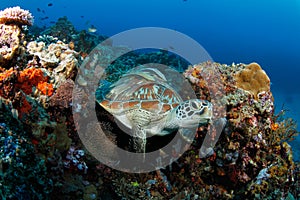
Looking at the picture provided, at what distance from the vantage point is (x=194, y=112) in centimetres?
345

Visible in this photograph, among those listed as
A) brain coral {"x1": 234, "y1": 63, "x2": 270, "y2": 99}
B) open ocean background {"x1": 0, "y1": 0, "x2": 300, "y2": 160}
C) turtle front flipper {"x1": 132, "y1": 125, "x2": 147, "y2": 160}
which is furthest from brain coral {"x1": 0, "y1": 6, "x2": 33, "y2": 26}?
open ocean background {"x1": 0, "y1": 0, "x2": 300, "y2": 160}

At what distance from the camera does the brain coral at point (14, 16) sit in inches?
164

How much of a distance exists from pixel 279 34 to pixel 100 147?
8863 centimetres

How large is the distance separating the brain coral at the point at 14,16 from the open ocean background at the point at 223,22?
45763 millimetres

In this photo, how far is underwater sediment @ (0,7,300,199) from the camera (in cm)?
304

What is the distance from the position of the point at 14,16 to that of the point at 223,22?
98.4 metres

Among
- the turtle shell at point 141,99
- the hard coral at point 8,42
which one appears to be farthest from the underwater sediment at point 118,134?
the turtle shell at point 141,99

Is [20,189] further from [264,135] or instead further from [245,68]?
[245,68]

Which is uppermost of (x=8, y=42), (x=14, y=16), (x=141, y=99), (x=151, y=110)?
(x=14, y=16)

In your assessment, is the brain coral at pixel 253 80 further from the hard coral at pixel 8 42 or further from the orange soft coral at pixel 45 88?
the hard coral at pixel 8 42

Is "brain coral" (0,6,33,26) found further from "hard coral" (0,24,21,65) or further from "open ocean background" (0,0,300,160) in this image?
"open ocean background" (0,0,300,160)

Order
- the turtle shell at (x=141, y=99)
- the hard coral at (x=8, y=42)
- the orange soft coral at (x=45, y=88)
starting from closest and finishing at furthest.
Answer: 1. the orange soft coral at (x=45, y=88)
2. the hard coral at (x=8, y=42)
3. the turtle shell at (x=141, y=99)

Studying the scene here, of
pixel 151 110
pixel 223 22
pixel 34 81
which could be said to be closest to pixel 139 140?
pixel 151 110

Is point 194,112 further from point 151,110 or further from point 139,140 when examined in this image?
point 139,140
